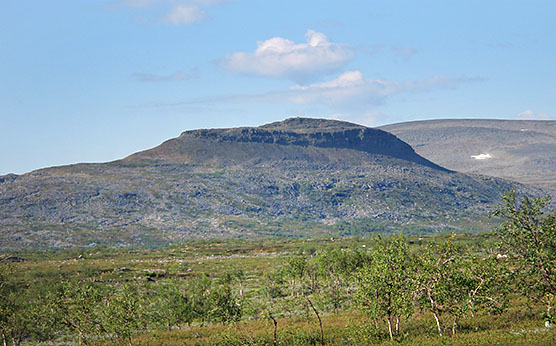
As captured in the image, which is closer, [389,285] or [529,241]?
[529,241]

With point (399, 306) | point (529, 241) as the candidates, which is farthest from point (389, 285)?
point (529, 241)

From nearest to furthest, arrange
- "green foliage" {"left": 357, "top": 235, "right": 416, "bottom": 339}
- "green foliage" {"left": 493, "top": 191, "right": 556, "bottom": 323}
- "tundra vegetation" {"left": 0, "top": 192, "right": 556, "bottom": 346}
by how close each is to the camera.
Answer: "green foliage" {"left": 493, "top": 191, "right": 556, "bottom": 323}, "tundra vegetation" {"left": 0, "top": 192, "right": 556, "bottom": 346}, "green foliage" {"left": 357, "top": 235, "right": 416, "bottom": 339}

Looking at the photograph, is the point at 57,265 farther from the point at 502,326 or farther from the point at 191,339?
the point at 502,326

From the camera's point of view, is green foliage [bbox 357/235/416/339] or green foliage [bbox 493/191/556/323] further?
green foliage [bbox 357/235/416/339]

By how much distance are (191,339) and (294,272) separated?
33632 mm

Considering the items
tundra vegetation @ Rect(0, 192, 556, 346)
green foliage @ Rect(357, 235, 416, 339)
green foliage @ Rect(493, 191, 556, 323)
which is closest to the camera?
green foliage @ Rect(493, 191, 556, 323)

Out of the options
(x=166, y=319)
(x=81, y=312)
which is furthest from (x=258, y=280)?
(x=81, y=312)

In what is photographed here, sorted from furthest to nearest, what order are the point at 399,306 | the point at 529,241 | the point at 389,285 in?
1. the point at 399,306
2. the point at 389,285
3. the point at 529,241

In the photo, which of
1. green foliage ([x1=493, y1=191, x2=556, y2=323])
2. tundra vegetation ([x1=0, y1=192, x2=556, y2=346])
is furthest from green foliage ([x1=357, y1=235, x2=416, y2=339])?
green foliage ([x1=493, y1=191, x2=556, y2=323])

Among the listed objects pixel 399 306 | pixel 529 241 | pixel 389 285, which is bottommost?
pixel 399 306

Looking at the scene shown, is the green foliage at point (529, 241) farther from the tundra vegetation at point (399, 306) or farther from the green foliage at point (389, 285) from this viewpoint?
the green foliage at point (389, 285)

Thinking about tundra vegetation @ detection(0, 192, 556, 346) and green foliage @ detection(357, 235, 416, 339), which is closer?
tundra vegetation @ detection(0, 192, 556, 346)

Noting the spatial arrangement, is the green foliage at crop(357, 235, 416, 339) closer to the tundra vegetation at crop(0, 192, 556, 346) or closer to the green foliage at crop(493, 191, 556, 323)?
the tundra vegetation at crop(0, 192, 556, 346)

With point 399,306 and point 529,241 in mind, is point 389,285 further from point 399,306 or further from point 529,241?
point 529,241
